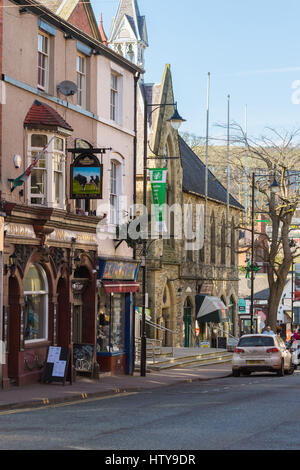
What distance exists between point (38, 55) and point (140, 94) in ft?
66.1

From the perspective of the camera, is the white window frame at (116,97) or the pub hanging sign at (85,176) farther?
the white window frame at (116,97)

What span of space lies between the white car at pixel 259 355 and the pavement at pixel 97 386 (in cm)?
117

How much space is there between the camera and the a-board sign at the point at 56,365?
24078 millimetres

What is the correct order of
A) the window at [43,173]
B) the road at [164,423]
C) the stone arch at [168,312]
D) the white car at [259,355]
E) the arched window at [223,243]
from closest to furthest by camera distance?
the road at [164,423] → the window at [43,173] → the white car at [259,355] → the stone arch at [168,312] → the arched window at [223,243]

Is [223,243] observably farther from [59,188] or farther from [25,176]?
[25,176]

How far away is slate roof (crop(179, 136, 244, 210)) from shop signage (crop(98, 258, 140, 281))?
1705 cm

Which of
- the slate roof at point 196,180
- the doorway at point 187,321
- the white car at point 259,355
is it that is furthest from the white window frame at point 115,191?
the doorway at point 187,321

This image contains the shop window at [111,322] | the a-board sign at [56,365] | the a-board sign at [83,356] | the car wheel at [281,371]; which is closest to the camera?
the a-board sign at [56,365]

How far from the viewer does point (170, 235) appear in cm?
4638

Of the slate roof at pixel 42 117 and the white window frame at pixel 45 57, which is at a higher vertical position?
the white window frame at pixel 45 57

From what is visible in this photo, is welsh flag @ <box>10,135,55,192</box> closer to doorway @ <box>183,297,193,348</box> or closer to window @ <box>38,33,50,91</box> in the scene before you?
window @ <box>38,33,50,91</box>

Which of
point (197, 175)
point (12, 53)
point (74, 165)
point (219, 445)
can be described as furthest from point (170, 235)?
point (219, 445)

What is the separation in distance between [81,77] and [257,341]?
1091cm

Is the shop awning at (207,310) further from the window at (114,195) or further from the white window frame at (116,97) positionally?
the white window frame at (116,97)
